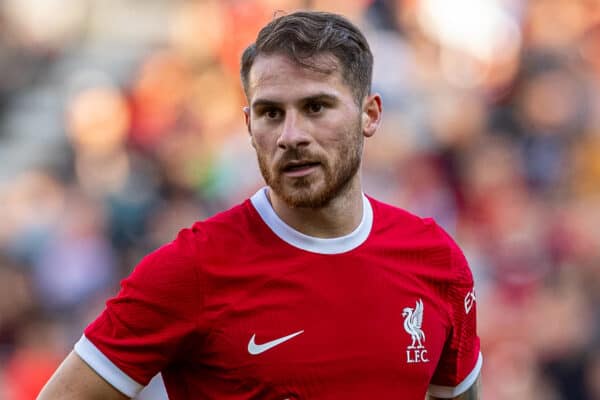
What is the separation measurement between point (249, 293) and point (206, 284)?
0.12 metres

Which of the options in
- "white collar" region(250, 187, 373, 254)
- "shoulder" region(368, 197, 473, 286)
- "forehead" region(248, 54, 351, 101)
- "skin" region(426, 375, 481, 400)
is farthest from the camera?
"skin" region(426, 375, 481, 400)

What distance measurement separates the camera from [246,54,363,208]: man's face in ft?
10.2

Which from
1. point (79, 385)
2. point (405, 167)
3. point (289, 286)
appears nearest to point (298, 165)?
point (289, 286)

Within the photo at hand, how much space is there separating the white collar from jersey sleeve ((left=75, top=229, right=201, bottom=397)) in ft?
1.04

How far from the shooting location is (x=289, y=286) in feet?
10.5

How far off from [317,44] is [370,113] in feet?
1.09

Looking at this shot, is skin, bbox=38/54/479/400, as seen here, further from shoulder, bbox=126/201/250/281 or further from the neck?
shoulder, bbox=126/201/250/281

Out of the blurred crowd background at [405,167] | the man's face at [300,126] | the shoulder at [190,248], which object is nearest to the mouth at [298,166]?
the man's face at [300,126]

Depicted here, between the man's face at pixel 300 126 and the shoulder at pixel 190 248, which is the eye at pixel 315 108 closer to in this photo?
the man's face at pixel 300 126

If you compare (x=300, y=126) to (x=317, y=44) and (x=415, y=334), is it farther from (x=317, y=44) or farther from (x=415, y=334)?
(x=415, y=334)

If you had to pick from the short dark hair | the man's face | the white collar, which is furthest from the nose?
the white collar

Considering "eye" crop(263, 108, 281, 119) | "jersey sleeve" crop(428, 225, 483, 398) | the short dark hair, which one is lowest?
"jersey sleeve" crop(428, 225, 483, 398)

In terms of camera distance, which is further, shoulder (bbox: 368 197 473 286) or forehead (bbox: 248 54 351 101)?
shoulder (bbox: 368 197 473 286)

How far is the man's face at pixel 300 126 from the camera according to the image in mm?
3100
